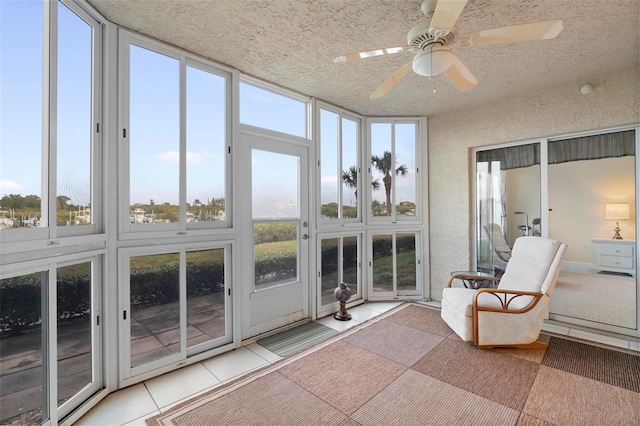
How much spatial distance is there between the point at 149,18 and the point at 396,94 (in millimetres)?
2632

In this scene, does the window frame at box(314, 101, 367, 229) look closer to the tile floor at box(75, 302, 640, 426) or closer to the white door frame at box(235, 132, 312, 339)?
the white door frame at box(235, 132, 312, 339)

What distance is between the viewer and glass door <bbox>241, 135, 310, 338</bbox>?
3.07m

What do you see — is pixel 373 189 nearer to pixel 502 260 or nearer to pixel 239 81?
pixel 502 260

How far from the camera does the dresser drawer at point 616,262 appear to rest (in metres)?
3.07

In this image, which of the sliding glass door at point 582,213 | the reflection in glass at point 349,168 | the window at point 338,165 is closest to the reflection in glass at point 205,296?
the window at point 338,165

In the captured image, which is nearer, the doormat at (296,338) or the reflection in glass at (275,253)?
the doormat at (296,338)

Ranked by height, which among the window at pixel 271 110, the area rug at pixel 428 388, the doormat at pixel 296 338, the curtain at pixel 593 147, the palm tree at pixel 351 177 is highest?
the window at pixel 271 110

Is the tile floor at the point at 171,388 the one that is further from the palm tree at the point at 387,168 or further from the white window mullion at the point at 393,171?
the palm tree at the point at 387,168

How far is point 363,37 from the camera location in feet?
7.79

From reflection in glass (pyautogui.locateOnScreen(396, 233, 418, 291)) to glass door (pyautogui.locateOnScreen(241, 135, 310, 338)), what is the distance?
1617 millimetres

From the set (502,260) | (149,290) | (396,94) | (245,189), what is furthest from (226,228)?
(502,260)

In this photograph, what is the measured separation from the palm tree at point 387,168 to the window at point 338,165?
325 millimetres

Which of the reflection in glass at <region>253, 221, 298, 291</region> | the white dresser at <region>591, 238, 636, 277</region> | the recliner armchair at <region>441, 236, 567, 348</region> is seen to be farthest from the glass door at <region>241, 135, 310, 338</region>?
the white dresser at <region>591, 238, 636, 277</region>

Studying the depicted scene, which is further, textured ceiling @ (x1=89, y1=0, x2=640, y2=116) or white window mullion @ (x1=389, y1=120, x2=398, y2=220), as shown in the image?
white window mullion @ (x1=389, y1=120, x2=398, y2=220)
